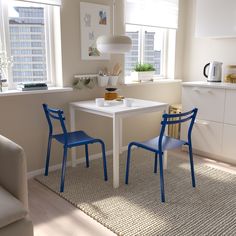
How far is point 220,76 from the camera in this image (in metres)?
3.74

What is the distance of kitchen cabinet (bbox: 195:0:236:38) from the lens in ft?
11.3

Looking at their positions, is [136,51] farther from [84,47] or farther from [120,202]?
[120,202]

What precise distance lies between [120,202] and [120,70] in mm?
1672

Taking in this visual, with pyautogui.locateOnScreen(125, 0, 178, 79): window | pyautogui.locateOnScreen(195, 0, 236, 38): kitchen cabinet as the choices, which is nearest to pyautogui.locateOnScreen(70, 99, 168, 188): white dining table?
pyautogui.locateOnScreen(125, 0, 178, 79): window

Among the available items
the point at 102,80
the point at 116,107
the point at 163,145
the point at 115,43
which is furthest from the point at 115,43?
the point at 102,80

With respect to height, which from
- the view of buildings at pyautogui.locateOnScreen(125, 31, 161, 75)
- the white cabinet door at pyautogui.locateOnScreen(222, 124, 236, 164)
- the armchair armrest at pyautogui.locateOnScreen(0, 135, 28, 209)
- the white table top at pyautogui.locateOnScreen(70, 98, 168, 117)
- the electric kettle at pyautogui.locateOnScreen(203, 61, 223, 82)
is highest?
the view of buildings at pyautogui.locateOnScreen(125, 31, 161, 75)

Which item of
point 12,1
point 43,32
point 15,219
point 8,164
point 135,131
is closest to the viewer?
point 15,219

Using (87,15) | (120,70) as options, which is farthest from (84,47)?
(120,70)

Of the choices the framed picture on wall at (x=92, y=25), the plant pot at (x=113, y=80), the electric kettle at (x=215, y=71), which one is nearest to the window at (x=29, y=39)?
the framed picture on wall at (x=92, y=25)

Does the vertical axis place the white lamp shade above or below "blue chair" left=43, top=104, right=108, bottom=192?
above

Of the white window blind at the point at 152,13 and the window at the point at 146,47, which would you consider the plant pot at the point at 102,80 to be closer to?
the window at the point at 146,47

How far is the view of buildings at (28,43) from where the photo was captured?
299 cm

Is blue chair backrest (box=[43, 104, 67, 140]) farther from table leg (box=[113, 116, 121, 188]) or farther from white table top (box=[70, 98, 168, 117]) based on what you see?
table leg (box=[113, 116, 121, 188])

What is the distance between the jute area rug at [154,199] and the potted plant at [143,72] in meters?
1.11
